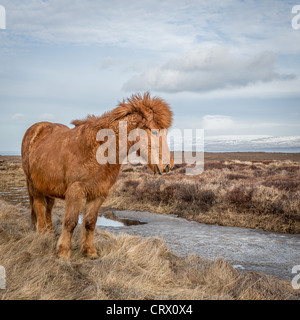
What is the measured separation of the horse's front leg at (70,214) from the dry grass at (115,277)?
0.18 m

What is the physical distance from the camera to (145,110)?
4066 mm

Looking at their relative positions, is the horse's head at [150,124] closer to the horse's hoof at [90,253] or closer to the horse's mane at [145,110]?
the horse's mane at [145,110]

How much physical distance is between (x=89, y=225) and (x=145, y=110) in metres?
2.17

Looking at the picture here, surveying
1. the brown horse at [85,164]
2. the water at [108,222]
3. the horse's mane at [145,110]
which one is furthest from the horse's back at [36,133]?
the water at [108,222]

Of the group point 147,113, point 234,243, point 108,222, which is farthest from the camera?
point 108,222

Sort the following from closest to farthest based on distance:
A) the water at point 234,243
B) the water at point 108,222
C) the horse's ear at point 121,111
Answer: the horse's ear at point 121,111 < the water at point 234,243 < the water at point 108,222

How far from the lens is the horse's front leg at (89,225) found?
4.73 m

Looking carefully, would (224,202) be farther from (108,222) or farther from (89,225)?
(89,225)

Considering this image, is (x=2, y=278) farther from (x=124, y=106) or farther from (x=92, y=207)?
(x=124, y=106)

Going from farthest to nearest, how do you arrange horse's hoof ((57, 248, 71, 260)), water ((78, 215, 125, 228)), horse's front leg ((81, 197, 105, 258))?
water ((78, 215, 125, 228))
horse's front leg ((81, 197, 105, 258))
horse's hoof ((57, 248, 71, 260))

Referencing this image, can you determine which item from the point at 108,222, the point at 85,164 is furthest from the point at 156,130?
the point at 108,222

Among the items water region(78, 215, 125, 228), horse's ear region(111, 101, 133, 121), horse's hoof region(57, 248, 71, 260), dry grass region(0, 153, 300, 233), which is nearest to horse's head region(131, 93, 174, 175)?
horse's ear region(111, 101, 133, 121)

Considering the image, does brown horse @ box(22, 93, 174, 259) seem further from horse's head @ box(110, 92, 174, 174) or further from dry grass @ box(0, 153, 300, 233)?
dry grass @ box(0, 153, 300, 233)

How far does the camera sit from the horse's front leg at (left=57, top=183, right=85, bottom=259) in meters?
4.33
